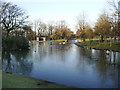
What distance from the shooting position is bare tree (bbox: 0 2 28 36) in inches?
1091

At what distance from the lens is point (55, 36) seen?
218ft

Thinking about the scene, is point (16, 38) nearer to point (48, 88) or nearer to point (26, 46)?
point (26, 46)

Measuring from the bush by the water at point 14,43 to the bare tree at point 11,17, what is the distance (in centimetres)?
637

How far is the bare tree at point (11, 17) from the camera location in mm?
27709

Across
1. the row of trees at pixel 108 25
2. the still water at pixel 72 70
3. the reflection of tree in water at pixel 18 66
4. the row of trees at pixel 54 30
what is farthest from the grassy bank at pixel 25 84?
the row of trees at pixel 54 30

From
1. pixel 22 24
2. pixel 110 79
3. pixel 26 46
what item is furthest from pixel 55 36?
pixel 110 79

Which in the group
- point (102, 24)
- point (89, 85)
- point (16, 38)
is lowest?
point (89, 85)

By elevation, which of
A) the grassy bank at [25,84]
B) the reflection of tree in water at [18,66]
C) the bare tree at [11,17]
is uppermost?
the bare tree at [11,17]

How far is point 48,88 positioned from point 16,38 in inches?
796

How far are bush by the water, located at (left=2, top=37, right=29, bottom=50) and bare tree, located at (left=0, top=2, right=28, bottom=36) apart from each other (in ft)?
20.9

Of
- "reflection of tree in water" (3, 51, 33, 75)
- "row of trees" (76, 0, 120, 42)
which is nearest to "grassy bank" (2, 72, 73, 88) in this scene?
"reflection of tree in water" (3, 51, 33, 75)

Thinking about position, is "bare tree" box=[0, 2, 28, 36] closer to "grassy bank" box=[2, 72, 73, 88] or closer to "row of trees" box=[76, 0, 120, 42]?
"row of trees" box=[76, 0, 120, 42]

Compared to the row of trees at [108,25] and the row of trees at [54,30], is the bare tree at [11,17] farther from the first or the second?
the row of trees at [54,30]

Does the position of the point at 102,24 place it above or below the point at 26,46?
above
